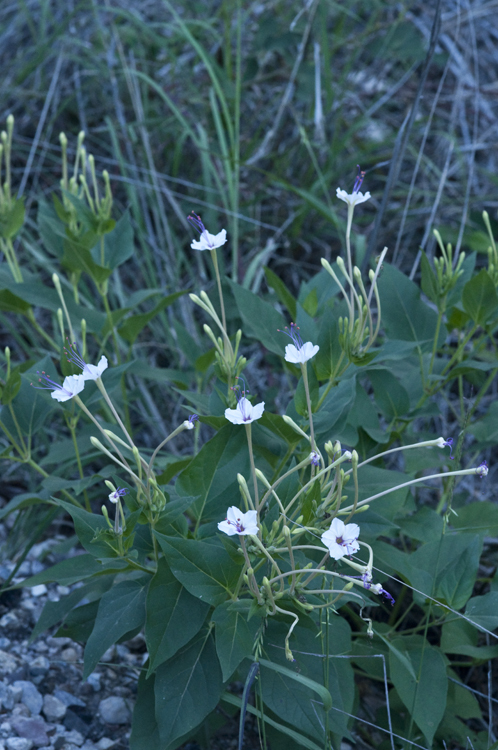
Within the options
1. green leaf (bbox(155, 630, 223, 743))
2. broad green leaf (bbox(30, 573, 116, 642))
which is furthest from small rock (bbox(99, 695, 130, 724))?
green leaf (bbox(155, 630, 223, 743))

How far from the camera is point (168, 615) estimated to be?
1092mm

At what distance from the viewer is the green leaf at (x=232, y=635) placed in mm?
1001

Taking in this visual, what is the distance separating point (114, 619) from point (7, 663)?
20.3 inches

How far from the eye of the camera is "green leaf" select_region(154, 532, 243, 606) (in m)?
1.04

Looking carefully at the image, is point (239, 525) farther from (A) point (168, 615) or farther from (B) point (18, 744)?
(B) point (18, 744)

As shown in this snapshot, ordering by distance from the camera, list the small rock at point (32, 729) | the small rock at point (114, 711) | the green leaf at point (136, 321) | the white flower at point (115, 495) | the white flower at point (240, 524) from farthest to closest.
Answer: the green leaf at point (136, 321) → the small rock at point (114, 711) → the small rock at point (32, 729) → the white flower at point (115, 495) → the white flower at point (240, 524)

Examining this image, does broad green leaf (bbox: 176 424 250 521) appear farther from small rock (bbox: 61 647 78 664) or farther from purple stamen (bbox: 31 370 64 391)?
small rock (bbox: 61 647 78 664)

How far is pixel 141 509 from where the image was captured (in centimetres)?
105

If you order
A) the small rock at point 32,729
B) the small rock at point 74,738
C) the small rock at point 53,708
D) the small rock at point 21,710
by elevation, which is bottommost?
the small rock at point 53,708

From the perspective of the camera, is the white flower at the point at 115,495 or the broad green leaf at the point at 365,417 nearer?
the white flower at the point at 115,495

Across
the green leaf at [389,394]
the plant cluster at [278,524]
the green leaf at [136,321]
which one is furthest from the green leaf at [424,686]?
the green leaf at [136,321]

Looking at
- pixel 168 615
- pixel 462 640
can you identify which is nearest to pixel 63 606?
pixel 168 615

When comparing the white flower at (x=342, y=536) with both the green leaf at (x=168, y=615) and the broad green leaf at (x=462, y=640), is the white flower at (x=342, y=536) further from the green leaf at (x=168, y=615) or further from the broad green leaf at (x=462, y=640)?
the broad green leaf at (x=462, y=640)

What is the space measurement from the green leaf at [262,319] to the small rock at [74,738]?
2.85 feet
